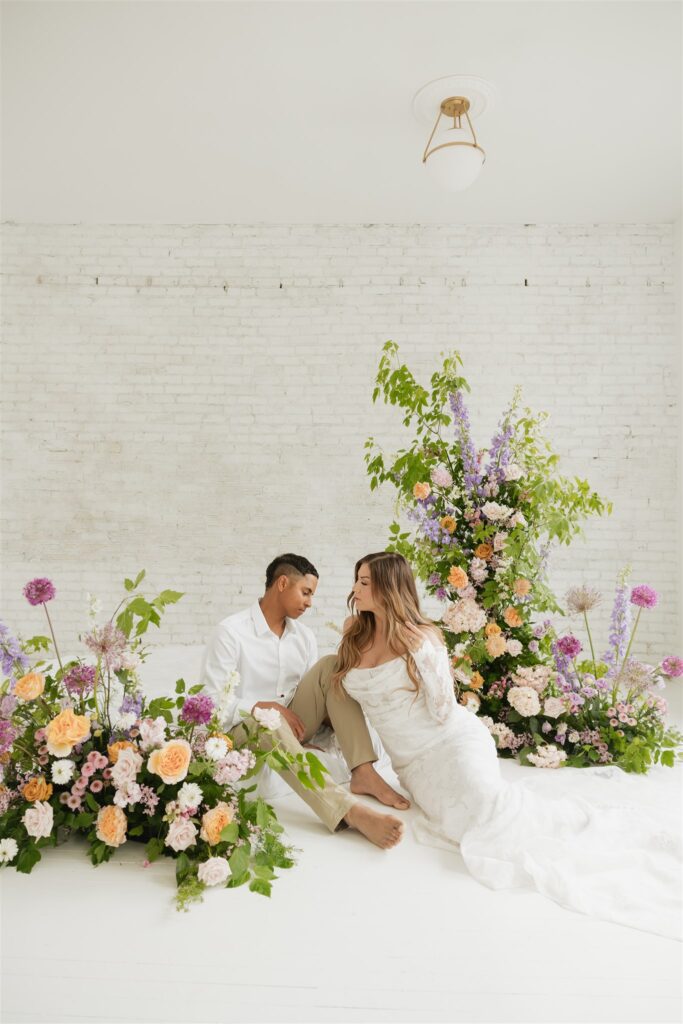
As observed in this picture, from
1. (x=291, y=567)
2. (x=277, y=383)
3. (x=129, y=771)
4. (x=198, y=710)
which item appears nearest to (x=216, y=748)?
(x=198, y=710)

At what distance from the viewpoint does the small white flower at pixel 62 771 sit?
211 centimetres

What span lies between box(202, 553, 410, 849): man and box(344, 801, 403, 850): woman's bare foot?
1cm

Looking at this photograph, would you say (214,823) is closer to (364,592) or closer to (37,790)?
(37,790)

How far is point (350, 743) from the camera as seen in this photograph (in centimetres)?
278

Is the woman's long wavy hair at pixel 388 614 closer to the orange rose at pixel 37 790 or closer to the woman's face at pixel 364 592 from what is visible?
the woman's face at pixel 364 592

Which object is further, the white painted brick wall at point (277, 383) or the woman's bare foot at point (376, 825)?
the white painted brick wall at point (277, 383)

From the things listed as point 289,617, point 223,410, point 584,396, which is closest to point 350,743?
point 289,617

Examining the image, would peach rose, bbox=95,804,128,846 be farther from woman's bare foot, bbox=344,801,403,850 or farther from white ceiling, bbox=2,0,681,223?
white ceiling, bbox=2,0,681,223

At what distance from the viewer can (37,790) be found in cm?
219

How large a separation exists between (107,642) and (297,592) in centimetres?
98

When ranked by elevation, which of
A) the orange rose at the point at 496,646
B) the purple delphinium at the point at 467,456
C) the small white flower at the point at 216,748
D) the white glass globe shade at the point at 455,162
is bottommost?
the small white flower at the point at 216,748

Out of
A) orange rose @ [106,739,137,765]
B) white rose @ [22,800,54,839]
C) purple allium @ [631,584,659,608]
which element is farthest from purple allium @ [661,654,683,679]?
white rose @ [22,800,54,839]

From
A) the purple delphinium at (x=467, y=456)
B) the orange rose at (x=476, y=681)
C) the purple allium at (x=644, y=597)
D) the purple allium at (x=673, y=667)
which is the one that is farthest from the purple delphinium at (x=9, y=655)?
the purple allium at (x=673, y=667)

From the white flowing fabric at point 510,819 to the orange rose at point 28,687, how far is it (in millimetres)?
1128
